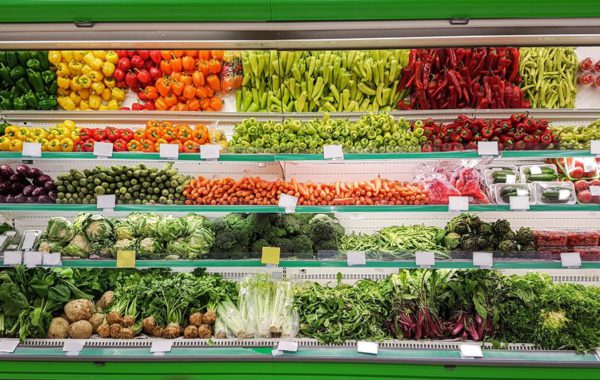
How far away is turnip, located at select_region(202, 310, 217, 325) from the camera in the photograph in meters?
3.34

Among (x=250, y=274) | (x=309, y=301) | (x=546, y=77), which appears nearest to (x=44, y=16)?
(x=250, y=274)

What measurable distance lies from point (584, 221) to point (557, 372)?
1764 millimetres

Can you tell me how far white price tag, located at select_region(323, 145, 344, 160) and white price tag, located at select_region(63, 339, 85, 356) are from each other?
7.70ft

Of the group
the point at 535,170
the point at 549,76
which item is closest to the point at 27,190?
the point at 535,170

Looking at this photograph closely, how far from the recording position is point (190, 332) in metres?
3.27

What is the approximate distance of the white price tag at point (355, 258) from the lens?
10.7ft

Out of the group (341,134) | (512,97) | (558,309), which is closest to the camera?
(558,309)

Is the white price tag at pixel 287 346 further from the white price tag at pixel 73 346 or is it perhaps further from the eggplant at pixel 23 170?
the eggplant at pixel 23 170

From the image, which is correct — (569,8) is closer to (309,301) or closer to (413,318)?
(413,318)

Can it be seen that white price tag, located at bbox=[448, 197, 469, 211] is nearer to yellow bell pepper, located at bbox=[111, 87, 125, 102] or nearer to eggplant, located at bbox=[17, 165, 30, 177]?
yellow bell pepper, located at bbox=[111, 87, 125, 102]

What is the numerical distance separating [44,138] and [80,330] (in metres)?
1.57

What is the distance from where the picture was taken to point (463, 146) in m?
3.29

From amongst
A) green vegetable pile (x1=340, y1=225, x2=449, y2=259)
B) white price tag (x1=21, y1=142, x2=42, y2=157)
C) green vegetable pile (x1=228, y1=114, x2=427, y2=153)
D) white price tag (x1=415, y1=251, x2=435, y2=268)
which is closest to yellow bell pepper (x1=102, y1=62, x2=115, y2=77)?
white price tag (x1=21, y1=142, x2=42, y2=157)

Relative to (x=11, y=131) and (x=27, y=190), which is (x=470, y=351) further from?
(x=11, y=131)
